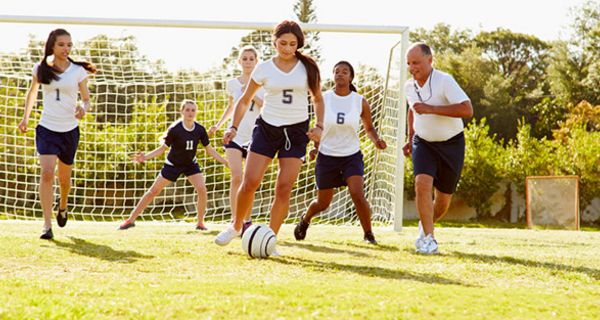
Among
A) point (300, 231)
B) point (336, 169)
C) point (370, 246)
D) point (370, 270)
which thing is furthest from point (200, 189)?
point (370, 270)

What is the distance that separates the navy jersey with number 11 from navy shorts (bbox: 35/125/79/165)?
2485 millimetres

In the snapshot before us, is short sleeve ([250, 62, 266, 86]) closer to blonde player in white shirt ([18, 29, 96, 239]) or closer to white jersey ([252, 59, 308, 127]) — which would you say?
white jersey ([252, 59, 308, 127])

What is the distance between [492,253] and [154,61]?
431 inches

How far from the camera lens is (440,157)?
7203 mm

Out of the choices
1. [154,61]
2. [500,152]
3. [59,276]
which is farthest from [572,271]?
[500,152]

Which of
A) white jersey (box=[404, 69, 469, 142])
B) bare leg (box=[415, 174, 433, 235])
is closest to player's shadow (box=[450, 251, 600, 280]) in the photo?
bare leg (box=[415, 174, 433, 235])

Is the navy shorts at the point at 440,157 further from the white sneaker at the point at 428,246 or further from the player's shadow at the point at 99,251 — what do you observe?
the player's shadow at the point at 99,251

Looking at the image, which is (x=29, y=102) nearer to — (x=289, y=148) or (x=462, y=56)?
(x=289, y=148)

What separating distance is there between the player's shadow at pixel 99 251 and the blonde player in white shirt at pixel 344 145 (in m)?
2.22

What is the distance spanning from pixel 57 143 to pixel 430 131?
11.6ft

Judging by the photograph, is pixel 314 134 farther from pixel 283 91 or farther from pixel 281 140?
pixel 283 91

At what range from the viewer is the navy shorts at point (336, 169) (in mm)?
8117

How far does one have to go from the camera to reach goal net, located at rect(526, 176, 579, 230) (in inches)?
848

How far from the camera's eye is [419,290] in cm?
449
